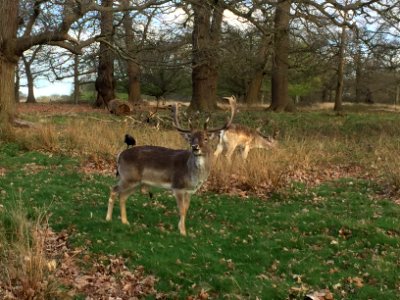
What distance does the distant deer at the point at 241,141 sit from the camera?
52.9 ft

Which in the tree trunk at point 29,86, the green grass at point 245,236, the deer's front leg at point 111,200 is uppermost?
the tree trunk at point 29,86

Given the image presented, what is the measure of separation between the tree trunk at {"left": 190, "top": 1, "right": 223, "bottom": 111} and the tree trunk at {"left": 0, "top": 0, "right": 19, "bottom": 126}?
6.33 metres

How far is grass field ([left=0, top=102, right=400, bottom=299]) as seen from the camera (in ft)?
24.6

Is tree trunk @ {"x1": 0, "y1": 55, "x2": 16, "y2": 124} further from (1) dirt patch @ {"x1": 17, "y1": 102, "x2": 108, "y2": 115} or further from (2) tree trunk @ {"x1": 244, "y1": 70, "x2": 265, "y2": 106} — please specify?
(2) tree trunk @ {"x1": 244, "y1": 70, "x2": 265, "y2": 106}

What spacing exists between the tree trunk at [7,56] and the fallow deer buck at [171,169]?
10183mm

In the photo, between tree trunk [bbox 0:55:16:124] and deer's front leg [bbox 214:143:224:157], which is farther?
tree trunk [bbox 0:55:16:124]

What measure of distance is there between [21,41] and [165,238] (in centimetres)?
1233

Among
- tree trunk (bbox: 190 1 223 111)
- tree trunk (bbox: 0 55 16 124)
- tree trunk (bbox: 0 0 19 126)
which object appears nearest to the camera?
tree trunk (bbox: 0 0 19 126)

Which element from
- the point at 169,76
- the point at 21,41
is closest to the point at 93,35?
the point at 21,41

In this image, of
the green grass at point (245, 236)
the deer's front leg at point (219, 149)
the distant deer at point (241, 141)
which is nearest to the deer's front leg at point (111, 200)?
the green grass at point (245, 236)

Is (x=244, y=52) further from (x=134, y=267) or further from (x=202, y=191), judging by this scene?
(x=134, y=267)

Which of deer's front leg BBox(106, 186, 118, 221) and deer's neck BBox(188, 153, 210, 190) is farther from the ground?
deer's neck BBox(188, 153, 210, 190)

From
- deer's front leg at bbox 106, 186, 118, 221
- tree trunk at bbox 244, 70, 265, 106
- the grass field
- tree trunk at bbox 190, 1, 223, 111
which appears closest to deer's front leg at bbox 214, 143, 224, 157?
the grass field

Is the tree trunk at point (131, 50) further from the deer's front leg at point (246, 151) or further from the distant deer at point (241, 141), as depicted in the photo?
the deer's front leg at point (246, 151)
